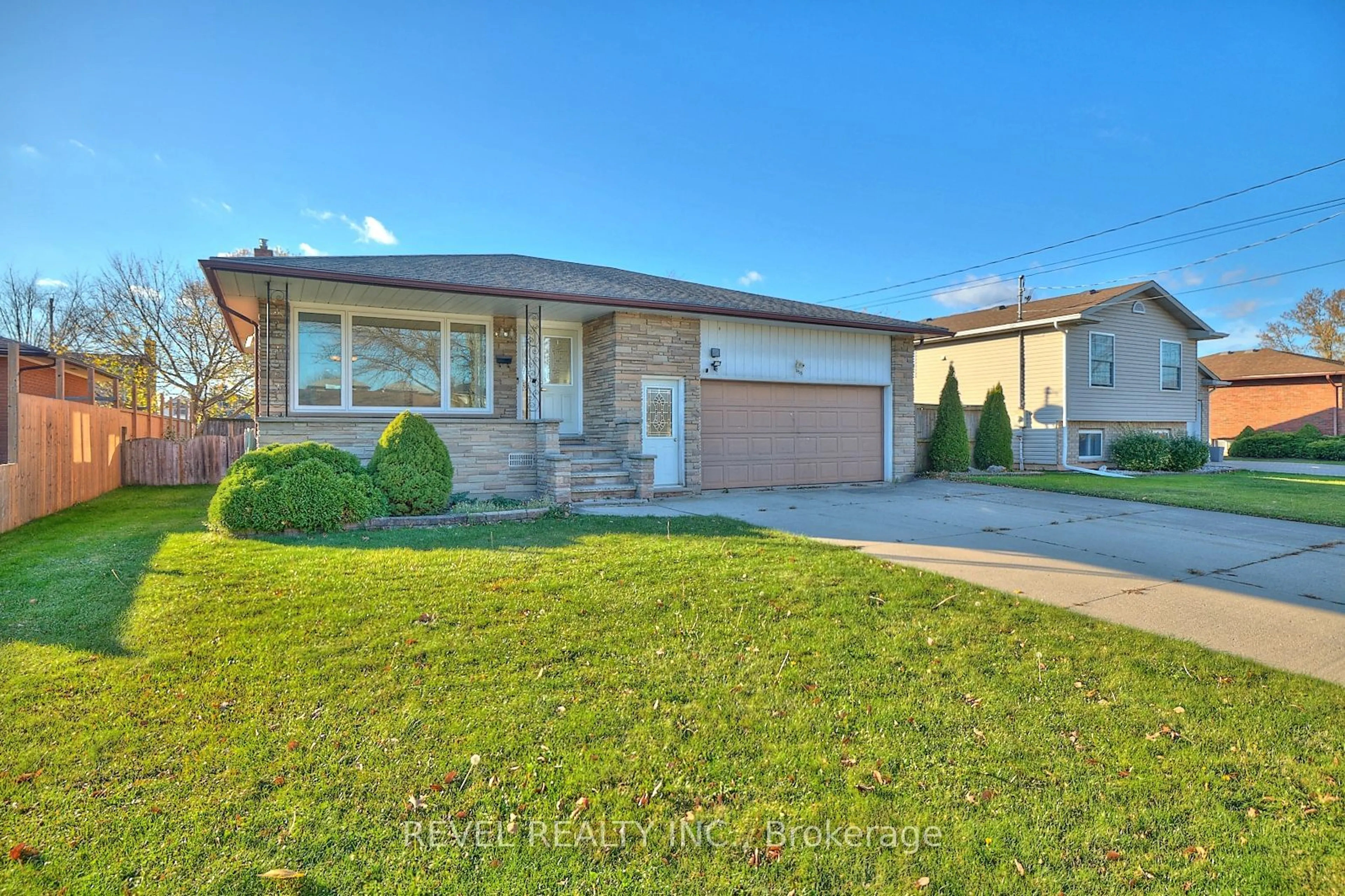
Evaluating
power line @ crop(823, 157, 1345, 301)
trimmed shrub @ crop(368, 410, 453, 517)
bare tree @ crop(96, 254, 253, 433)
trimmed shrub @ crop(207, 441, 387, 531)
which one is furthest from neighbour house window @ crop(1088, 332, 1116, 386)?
bare tree @ crop(96, 254, 253, 433)

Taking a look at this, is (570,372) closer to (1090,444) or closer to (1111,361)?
Result: (1090,444)

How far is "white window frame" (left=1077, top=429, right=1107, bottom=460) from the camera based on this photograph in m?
17.9

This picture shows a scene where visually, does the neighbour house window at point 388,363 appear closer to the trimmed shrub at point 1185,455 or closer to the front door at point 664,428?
the front door at point 664,428

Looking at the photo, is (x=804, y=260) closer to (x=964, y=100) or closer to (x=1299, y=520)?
(x=964, y=100)

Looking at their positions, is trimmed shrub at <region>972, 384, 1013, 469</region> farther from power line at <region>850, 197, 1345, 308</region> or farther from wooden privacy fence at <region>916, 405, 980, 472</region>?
power line at <region>850, 197, 1345, 308</region>

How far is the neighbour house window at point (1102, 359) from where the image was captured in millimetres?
17547

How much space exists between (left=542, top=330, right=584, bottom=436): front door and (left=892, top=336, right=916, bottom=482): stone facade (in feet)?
21.7

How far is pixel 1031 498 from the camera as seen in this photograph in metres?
10.6

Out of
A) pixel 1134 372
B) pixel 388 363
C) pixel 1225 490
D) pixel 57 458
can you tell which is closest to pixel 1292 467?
pixel 1134 372

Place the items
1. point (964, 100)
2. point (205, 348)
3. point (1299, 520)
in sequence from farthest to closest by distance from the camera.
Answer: point (205, 348) < point (964, 100) < point (1299, 520)

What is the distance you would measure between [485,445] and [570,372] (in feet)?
8.87

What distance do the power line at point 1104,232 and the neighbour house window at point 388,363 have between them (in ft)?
54.4

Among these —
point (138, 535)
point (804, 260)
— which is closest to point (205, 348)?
point (138, 535)

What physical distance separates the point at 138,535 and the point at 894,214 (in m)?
19.4
